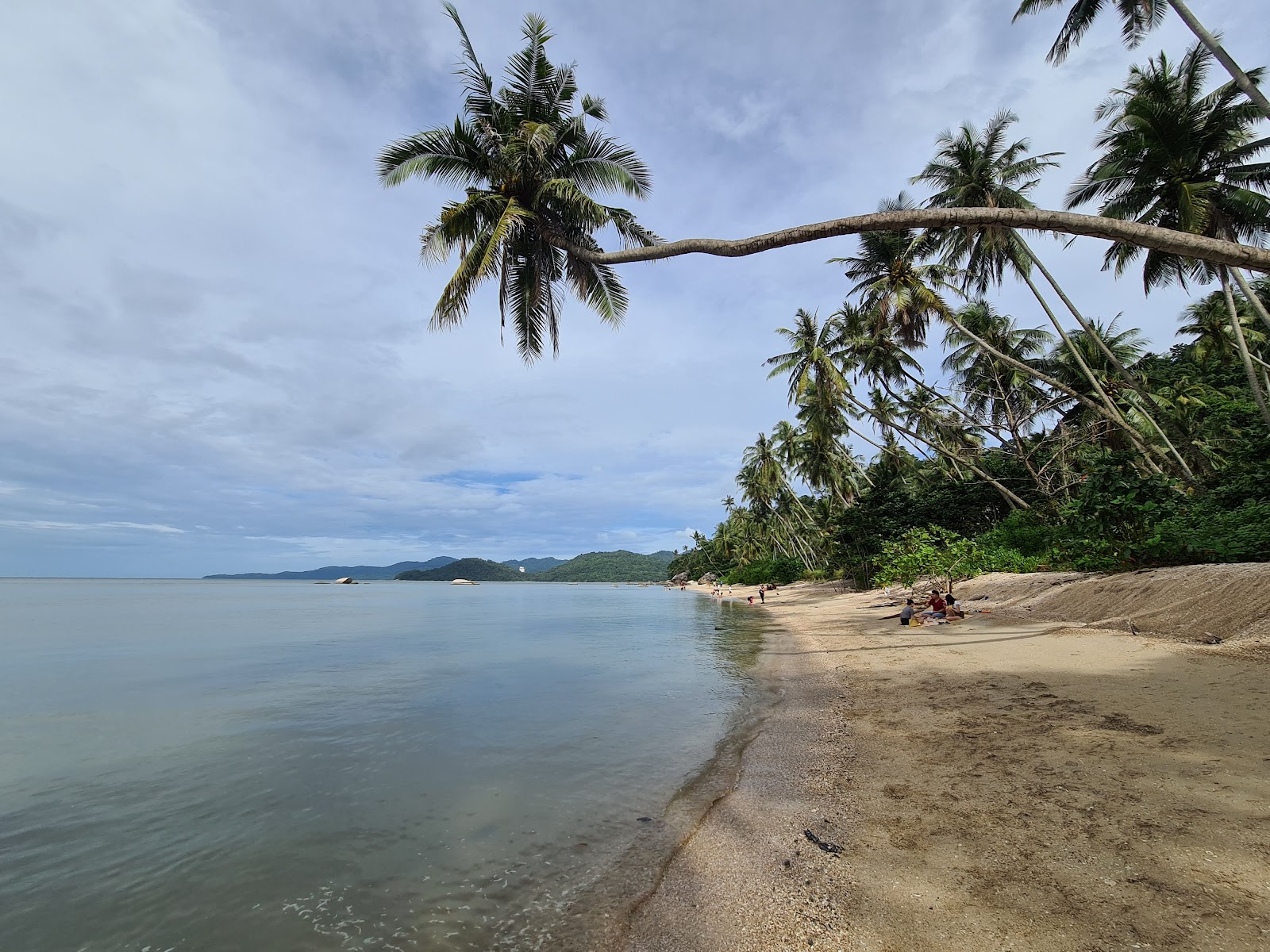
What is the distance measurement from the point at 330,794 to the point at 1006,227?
31.7 feet

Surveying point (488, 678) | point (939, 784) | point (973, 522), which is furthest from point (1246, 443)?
point (488, 678)

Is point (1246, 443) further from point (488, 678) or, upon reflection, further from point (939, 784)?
point (488, 678)

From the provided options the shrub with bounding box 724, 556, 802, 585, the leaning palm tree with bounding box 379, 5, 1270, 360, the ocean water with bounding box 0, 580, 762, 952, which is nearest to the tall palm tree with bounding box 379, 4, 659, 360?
the leaning palm tree with bounding box 379, 5, 1270, 360

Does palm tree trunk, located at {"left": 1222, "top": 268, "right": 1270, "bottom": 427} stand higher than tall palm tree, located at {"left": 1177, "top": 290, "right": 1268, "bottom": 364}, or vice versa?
tall palm tree, located at {"left": 1177, "top": 290, "right": 1268, "bottom": 364}

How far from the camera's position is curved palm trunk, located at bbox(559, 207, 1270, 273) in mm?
5234

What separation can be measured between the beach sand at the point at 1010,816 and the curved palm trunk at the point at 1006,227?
4117 mm

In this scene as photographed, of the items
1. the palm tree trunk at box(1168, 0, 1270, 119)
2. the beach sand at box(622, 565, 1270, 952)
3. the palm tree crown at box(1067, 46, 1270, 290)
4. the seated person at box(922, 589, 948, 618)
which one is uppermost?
the palm tree crown at box(1067, 46, 1270, 290)

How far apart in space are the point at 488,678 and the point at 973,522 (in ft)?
88.0

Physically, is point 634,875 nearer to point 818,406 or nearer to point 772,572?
point 818,406

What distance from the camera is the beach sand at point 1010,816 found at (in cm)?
251

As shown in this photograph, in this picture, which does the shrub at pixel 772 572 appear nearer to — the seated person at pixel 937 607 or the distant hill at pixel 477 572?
the seated person at pixel 937 607

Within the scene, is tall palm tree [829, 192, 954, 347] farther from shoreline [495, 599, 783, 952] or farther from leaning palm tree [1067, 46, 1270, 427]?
shoreline [495, 599, 783, 952]

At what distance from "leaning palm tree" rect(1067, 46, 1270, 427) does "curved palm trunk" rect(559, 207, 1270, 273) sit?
1116 centimetres

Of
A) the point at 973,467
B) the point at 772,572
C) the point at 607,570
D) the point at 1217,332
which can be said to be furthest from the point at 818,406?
the point at 607,570
